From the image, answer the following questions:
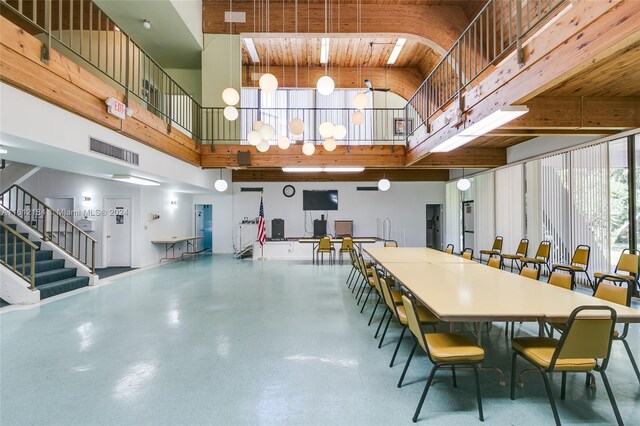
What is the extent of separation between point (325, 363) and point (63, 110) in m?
4.16

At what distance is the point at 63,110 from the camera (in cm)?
361

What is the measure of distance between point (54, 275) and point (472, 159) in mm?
9860

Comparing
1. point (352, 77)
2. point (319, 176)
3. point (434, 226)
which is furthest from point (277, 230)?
point (434, 226)

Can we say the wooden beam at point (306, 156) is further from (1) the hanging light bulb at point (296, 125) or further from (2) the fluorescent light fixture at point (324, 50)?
(2) the fluorescent light fixture at point (324, 50)

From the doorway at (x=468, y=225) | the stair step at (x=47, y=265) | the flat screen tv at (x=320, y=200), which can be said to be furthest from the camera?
the flat screen tv at (x=320, y=200)

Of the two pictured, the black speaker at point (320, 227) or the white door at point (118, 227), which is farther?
the black speaker at point (320, 227)

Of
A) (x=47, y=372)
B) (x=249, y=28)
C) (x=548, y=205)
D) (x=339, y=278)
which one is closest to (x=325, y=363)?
(x=47, y=372)

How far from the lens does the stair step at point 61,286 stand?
212 inches

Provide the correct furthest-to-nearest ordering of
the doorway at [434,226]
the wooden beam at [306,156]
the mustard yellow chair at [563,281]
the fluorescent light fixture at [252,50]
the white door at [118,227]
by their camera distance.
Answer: the doorway at [434,226] < the fluorescent light fixture at [252,50] < the white door at [118,227] < the wooden beam at [306,156] < the mustard yellow chair at [563,281]

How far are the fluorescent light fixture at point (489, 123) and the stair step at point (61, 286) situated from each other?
7424mm

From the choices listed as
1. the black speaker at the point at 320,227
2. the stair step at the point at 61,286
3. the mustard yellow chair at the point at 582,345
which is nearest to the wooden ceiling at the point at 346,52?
the black speaker at the point at 320,227

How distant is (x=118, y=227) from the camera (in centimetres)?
851

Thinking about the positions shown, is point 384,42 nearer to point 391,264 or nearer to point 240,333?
point 391,264

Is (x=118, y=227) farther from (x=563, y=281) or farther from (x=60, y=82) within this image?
(x=563, y=281)
